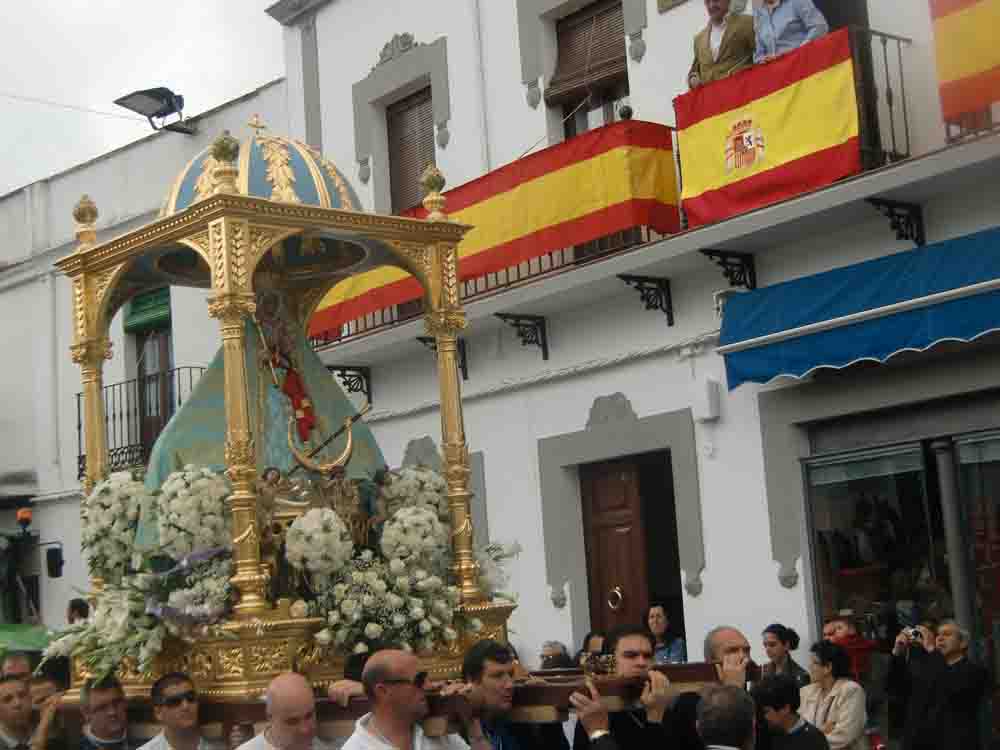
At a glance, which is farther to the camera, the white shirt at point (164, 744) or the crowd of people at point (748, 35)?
the crowd of people at point (748, 35)

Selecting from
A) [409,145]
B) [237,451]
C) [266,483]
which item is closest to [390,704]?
[237,451]

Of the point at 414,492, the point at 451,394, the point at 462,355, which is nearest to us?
the point at 414,492

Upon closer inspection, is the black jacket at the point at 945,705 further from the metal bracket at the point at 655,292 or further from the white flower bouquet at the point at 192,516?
the white flower bouquet at the point at 192,516

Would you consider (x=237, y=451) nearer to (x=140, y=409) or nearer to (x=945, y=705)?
(x=945, y=705)

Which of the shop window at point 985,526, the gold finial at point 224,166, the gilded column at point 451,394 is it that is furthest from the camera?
the shop window at point 985,526

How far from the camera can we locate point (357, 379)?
14305 millimetres

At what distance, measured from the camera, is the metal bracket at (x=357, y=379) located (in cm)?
1425

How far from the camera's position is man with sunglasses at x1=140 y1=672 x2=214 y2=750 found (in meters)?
6.01

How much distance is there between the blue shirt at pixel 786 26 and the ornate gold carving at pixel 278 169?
4.19 m

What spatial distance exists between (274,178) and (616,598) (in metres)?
5.71

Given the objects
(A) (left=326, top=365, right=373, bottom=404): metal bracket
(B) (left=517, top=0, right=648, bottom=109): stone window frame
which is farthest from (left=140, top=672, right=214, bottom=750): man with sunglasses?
(A) (left=326, top=365, right=373, bottom=404): metal bracket

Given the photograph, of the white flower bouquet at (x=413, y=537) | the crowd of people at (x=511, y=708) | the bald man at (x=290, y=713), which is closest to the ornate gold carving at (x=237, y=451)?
the white flower bouquet at (x=413, y=537)

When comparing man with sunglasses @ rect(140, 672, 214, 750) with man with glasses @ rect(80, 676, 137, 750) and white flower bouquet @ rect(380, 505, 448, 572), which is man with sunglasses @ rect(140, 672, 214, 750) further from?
white flower bouquet @ rect(380, 505, 448, 572)

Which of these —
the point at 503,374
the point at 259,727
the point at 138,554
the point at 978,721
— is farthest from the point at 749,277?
the point at 259,727
